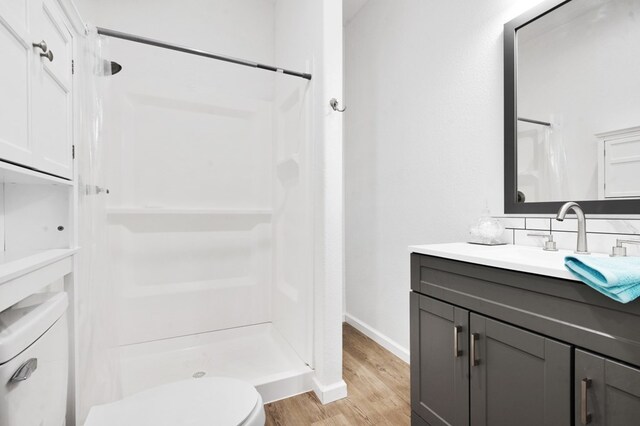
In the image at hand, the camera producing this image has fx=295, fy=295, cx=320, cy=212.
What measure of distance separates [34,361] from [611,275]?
1.42 metres

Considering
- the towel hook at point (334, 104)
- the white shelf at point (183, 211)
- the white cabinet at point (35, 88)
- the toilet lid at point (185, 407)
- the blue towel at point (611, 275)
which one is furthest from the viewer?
the white shelf at point (183, 211)

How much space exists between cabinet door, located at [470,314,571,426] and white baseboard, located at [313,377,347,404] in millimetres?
765

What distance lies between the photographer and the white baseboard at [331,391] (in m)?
1.59

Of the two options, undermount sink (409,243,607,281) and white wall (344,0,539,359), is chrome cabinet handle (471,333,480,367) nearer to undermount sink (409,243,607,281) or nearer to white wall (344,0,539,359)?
undermount sink (409,243,607,281)

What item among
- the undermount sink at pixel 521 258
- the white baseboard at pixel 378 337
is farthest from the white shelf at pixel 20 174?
the white baseboard at pixel 378 337

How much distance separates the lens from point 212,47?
7.57 ft

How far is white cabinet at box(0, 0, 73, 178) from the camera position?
2.50 feet

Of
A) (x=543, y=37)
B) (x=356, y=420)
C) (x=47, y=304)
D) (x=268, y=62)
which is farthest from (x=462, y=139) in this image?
(x=47, y=304)

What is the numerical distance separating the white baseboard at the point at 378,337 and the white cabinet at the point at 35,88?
2.10 metres

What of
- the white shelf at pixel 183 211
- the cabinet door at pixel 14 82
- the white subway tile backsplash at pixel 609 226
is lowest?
the white subway tile backsplash at pixel 609 226

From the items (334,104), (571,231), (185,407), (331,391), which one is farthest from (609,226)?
(185,407)

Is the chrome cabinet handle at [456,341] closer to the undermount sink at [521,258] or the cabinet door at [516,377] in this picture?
the cabinet door at [516,377]

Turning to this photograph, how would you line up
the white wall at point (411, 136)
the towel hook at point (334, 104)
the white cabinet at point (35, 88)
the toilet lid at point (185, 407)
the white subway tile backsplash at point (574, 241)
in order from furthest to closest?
the towel hook at point (334, 104), the white wall at point (411, 136), the white subway tile backsplash at point (574, 241), the toilet lid at point (185, 407), the white cabinet at point (35, 88)

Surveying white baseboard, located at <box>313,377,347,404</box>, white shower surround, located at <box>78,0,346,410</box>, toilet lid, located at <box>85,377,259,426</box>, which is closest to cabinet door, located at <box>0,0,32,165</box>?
toilet lid, located at <box>85,377,259,426</box>
